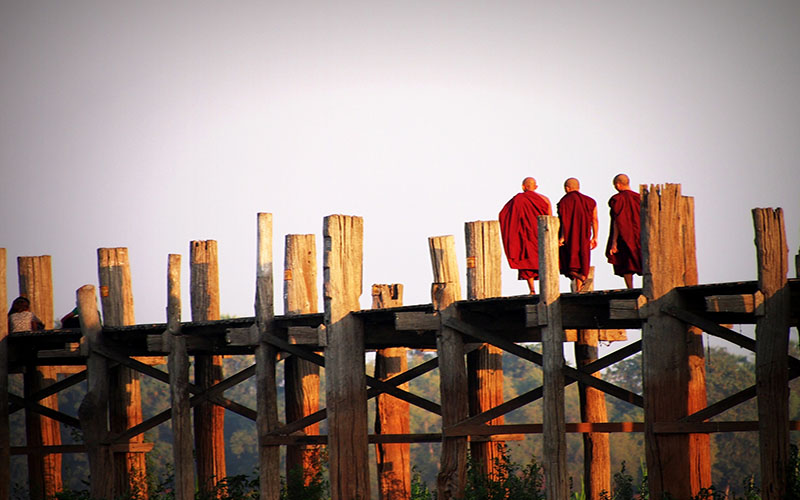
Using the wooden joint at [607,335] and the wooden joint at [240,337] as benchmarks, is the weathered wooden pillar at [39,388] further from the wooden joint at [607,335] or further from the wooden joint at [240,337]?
the wooden joint at [607,335]

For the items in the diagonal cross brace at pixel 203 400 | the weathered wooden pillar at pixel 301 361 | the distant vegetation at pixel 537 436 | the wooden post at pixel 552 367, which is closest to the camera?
the wooden post at pixel 552 367

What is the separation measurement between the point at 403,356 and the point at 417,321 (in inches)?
142

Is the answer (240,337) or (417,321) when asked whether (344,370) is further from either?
(240,337)

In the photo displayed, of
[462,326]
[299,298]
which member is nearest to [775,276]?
[462,326]

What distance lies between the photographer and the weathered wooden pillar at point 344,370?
11227 millimetres

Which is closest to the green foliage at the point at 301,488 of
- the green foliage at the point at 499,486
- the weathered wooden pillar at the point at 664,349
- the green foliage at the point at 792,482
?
the green foliage at the point at 499,486

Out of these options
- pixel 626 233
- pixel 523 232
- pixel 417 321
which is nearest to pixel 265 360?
pixel 417 321

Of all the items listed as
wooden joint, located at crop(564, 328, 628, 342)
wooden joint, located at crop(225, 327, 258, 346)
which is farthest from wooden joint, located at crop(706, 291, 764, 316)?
wooden joint, located at crop(225, 327, 258, 346)

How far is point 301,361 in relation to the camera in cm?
1402

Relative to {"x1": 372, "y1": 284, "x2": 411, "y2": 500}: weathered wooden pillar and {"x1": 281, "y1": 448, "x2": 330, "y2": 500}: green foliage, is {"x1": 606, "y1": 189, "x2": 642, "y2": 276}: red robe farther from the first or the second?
{"x1": 281, "y1": 448, "x2": 330, "y2": 500}: green foliage

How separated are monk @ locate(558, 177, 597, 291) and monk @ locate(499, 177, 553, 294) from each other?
0.93 feet

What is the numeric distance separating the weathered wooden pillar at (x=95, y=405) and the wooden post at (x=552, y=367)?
5.84 meters

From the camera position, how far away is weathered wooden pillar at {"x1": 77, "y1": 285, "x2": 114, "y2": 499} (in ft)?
45.1

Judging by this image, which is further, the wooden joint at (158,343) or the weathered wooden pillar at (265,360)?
the wooden joint at (158,343)
